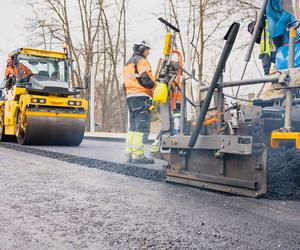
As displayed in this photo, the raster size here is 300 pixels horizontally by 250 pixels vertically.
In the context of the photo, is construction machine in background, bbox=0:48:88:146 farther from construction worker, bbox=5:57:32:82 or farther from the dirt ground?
the dirt ground

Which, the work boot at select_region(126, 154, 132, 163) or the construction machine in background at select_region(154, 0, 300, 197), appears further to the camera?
the work boot at select_region(126, 154, 132, 163)

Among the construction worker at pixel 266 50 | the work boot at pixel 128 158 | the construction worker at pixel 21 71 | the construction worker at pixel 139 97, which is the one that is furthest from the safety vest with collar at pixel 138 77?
the construction worker at pixel 21 71

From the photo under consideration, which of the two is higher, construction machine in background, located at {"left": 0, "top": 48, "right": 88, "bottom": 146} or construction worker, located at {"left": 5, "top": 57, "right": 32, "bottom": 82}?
construction worker, located at {"left": 5, "top": 57, "right": 32, "bottom": 82}

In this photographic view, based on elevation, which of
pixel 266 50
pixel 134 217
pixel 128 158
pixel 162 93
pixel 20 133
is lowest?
pixel 134 217

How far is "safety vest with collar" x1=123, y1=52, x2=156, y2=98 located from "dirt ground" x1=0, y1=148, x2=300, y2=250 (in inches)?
77.1

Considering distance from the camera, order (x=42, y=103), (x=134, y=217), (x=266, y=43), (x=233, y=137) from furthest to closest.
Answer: (x=42, y=103) → (x=266, y=43) → (x=233, y=137) → (x=134, y=217)

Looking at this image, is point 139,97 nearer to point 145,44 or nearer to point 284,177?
point 145,44

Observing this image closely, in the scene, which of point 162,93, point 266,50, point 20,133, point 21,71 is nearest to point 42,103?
point 20,133

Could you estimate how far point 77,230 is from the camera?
9.12ft

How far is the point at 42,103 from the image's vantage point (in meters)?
10.3

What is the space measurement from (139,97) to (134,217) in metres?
3.51

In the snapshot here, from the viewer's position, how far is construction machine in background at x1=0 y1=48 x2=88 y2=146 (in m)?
10.3


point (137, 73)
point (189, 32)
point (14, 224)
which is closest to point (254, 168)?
point (14, 224)

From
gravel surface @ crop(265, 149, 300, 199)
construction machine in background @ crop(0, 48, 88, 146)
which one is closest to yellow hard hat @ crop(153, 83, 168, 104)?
gravel surface @ crop(265, 149, 300, 199)
